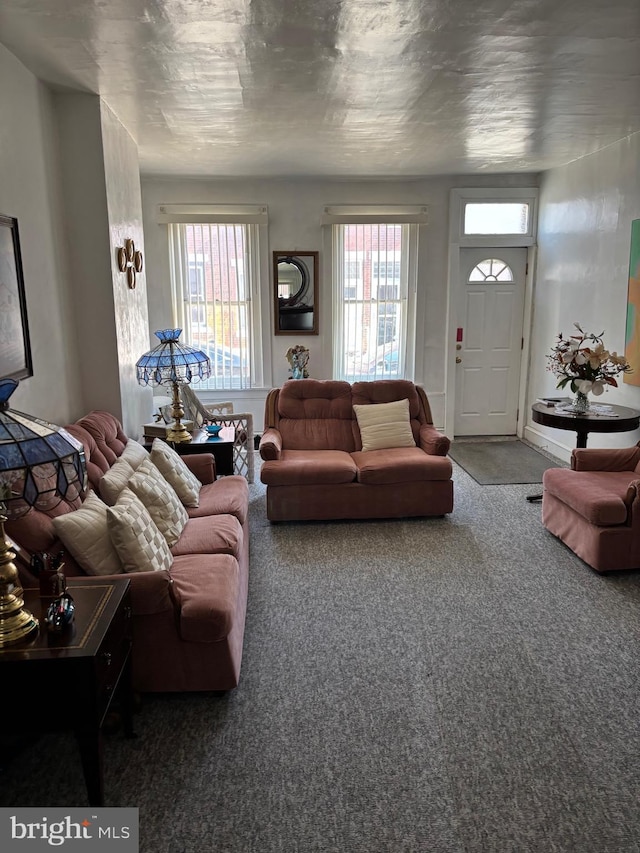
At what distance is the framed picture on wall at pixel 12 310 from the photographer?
2830 millimetres

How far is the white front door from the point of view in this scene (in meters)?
6.73

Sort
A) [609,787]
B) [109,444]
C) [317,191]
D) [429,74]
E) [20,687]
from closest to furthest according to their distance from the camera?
[20,687] < [609,787] < [429,74] < [109,444] < [317,191]

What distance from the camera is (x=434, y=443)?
4.73m

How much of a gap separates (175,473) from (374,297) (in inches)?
152

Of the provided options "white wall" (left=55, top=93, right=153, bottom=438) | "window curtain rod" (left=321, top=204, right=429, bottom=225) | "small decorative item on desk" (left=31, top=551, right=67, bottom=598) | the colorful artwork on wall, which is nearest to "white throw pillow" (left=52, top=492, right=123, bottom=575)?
"small decorative item on desk" (left=31, top=551, right=67, bottom=598)

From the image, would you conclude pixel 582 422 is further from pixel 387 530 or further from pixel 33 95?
pixel 33 95

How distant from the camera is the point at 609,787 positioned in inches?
82.7

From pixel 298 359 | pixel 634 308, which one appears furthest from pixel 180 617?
pixel 298 359

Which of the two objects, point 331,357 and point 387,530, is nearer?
point 387,530

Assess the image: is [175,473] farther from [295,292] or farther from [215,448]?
[295,292]

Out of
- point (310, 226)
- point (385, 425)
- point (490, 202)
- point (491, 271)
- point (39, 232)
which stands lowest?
point (385, 425)

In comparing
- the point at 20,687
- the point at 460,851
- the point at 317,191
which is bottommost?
the point at 460,851

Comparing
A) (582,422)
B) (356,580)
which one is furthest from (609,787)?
(582,422)

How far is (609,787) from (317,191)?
5814 mm
